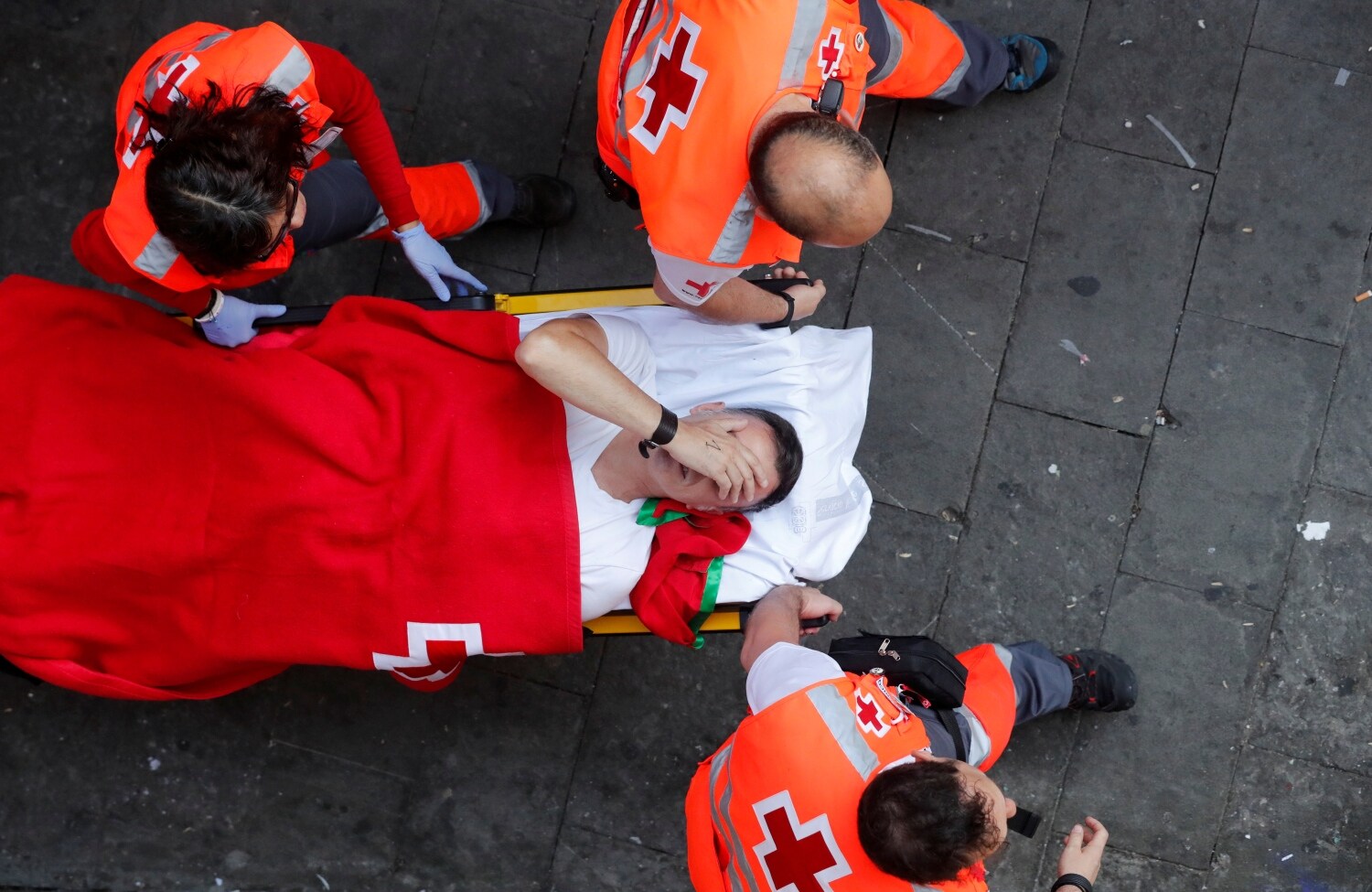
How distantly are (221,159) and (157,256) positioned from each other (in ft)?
1.17

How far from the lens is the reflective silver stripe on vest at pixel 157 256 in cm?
219

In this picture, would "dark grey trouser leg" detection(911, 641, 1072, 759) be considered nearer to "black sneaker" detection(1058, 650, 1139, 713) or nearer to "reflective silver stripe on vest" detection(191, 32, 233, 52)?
"black sneaker" detection(1058, 650, 1139, 713)

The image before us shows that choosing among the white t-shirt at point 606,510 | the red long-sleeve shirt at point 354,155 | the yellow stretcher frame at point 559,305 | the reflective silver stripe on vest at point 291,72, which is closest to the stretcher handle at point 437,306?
the yellow stretcher frame at point 559,305

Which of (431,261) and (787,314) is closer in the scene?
(787,314)

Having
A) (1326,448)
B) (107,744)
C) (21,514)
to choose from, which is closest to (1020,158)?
(1326,448)

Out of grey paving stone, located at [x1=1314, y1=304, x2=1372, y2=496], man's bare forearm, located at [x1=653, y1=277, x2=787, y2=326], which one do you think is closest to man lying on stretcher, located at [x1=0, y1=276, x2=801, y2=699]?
man's bare forearm, located at [x1=653, y1=277, x2=787, y2=326]

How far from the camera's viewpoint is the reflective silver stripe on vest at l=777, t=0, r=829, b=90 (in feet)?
6.78

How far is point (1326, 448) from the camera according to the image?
128 inches

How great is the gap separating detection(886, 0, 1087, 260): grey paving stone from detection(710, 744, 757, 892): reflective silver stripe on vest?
6.57ft

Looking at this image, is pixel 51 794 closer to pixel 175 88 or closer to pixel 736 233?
pixel 175 88

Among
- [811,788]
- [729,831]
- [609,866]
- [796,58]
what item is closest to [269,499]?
[729,831]

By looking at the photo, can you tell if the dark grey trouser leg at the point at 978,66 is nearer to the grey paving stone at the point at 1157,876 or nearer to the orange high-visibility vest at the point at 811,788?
the orange high-visibility vest at the point at 811,788

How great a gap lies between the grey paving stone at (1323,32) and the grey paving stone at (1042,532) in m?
1.47

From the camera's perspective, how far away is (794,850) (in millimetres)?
2146
